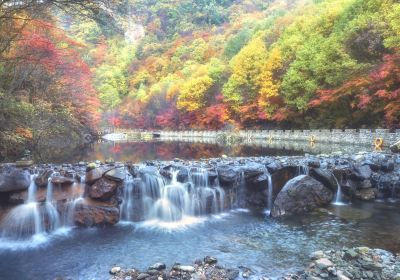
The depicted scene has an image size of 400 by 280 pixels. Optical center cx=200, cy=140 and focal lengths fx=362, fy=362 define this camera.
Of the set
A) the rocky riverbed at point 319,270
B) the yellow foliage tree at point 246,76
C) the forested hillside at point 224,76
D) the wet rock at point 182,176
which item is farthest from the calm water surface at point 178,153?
the yellow foliage tree at point 246,76

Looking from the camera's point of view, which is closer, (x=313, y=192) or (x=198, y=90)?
(x=313, y=192)

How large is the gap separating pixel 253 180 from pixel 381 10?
967 inches

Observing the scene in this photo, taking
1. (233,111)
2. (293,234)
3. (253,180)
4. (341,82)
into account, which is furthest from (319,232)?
(233,111)

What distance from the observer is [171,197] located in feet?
39.9

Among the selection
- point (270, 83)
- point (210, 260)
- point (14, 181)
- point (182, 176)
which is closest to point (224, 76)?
point (270, 83)

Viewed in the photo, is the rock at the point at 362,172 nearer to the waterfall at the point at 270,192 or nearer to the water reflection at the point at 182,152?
the waterfall at the point at 270,192

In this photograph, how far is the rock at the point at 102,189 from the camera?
1137 centimetres

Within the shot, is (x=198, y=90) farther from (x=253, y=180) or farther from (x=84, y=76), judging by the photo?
(x=253, y=180)

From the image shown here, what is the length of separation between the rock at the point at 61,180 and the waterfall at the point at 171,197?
1768mm

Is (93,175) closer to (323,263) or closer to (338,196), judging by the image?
(323,263)

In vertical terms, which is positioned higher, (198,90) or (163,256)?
(198,90)

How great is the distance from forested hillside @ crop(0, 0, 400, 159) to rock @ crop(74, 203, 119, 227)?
18.7ft

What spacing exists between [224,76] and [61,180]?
2058 inches

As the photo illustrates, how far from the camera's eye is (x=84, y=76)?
3412 centimetres
